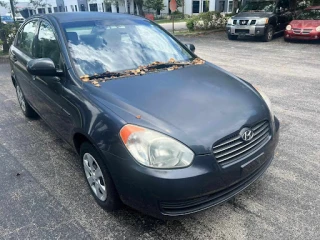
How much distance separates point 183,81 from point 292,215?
155cm

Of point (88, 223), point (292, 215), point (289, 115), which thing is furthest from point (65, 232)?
point (289, 115)

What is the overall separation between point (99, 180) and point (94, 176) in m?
0.09

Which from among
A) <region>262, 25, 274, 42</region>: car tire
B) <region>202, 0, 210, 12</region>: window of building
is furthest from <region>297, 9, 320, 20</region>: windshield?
<region>202, 0, 210, 12</region>: window of building

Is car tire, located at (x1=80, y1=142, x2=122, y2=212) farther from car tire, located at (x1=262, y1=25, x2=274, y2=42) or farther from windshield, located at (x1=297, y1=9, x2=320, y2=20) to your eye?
windshield, located at (x1=297, y1=9, x2=320, y2=20)

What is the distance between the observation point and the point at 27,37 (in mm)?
4211

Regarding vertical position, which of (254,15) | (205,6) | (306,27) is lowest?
(306,27)

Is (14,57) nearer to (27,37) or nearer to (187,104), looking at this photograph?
(27,37)

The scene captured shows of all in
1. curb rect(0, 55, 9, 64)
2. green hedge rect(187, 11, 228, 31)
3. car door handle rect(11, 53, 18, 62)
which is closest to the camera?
car door handle rect(11, 53, 18, 62)

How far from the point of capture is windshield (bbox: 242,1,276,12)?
1353 cm

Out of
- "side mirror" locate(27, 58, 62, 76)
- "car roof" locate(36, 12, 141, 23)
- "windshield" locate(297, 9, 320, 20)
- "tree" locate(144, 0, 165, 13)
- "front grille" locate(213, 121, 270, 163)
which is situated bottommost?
"front grille" locate(213, 121, 270, 163)

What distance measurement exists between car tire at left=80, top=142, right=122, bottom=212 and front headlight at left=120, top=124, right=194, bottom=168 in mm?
434

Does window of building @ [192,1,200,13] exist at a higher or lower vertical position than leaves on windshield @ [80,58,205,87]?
higher

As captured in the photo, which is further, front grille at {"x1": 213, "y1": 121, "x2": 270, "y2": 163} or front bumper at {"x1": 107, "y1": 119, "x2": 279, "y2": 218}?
front grille at {"x1": 213, "y1": 121, "x2": 270, "y2": 163}

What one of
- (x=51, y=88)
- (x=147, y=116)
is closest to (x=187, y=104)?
(x=147, y=116)
